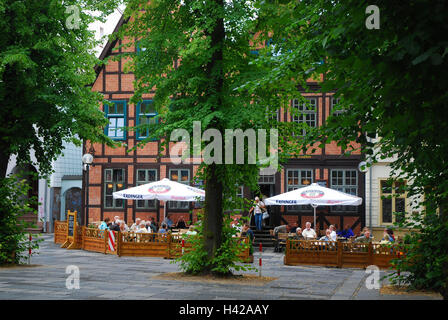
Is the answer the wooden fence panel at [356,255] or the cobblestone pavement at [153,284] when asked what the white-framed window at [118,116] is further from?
the wooden fence panel at [356,255]

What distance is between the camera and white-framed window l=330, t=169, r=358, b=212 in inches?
1199

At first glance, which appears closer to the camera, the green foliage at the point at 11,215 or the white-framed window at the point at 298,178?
the green foliage at the point at 11,215

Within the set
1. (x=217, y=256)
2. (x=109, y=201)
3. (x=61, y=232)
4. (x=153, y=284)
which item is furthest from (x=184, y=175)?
(x=153, y=284)

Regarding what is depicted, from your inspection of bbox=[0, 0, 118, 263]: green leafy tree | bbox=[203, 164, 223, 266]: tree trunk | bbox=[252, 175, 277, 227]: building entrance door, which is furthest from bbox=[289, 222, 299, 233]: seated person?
bbox=[203, 164, 223, 266]: tree trunk

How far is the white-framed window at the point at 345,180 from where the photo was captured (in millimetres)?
30453

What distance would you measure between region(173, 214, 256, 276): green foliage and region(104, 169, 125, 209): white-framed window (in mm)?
16920

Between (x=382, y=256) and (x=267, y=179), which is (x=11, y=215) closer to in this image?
(x=382, y=256)

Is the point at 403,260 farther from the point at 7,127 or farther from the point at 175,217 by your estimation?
the point at 175,217

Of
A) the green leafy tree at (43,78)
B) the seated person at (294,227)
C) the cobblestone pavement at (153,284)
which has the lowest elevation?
the cobblestone pavement at (153,284)

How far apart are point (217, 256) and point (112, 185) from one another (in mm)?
17816

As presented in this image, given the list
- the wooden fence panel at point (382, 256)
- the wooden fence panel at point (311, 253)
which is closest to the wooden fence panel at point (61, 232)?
the wooden fence panel at point (311, 253)

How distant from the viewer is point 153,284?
47.8 ft

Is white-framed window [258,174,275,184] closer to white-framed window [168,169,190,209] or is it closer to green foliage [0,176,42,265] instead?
white-framed window [168,169,190,209]

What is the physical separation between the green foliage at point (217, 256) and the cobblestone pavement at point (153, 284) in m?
1.15
